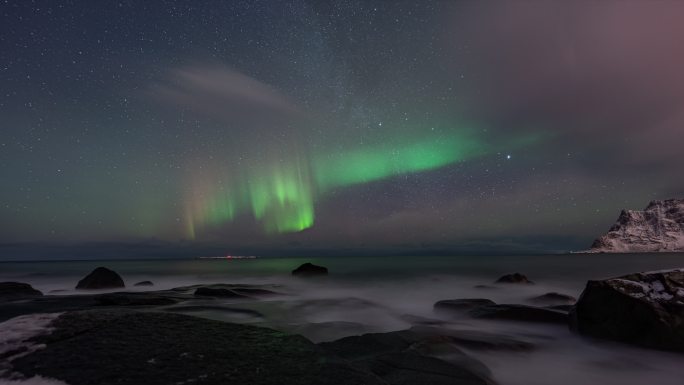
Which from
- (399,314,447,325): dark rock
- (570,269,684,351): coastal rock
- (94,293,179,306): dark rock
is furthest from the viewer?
(94,293,179,306): dark rock

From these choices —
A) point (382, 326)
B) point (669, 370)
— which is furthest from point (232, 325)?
point (669, 370)

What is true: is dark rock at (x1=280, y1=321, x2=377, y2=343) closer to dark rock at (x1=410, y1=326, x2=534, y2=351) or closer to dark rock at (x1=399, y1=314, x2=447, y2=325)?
dark rock at (x1=399, y1=314, x2=447, y2=325)

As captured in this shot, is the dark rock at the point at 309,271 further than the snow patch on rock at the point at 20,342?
Yes

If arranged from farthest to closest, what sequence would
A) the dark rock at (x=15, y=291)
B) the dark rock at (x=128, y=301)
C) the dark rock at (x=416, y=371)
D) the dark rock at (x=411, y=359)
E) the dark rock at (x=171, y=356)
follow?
the dark rock at (x=15, y=291)
the dark rock at (x=128, y=301)
the dark rock at (x=411, y=359)
the dark rock at (x=416, y=371)
the dark rock at (x=171, y=356)

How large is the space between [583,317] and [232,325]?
9398 millimetres

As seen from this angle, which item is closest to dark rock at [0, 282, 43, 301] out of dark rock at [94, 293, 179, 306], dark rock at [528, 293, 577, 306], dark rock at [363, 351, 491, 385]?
dark rock at [94, 293, 179, 306]

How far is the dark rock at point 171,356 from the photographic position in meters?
3.40

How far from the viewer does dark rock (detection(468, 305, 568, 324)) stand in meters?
10.8

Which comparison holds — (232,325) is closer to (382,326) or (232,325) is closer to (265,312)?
(382,326)

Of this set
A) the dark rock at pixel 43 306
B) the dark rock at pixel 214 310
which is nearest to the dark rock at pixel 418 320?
the dark rock at pixel 214 310

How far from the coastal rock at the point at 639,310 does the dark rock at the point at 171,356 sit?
8161 millimetres

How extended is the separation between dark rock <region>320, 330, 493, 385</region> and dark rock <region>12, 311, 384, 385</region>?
45.6 inches

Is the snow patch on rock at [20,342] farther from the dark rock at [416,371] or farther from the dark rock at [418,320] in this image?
the dark rock at [418,320]

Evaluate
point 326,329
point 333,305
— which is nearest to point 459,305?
point 326,329
